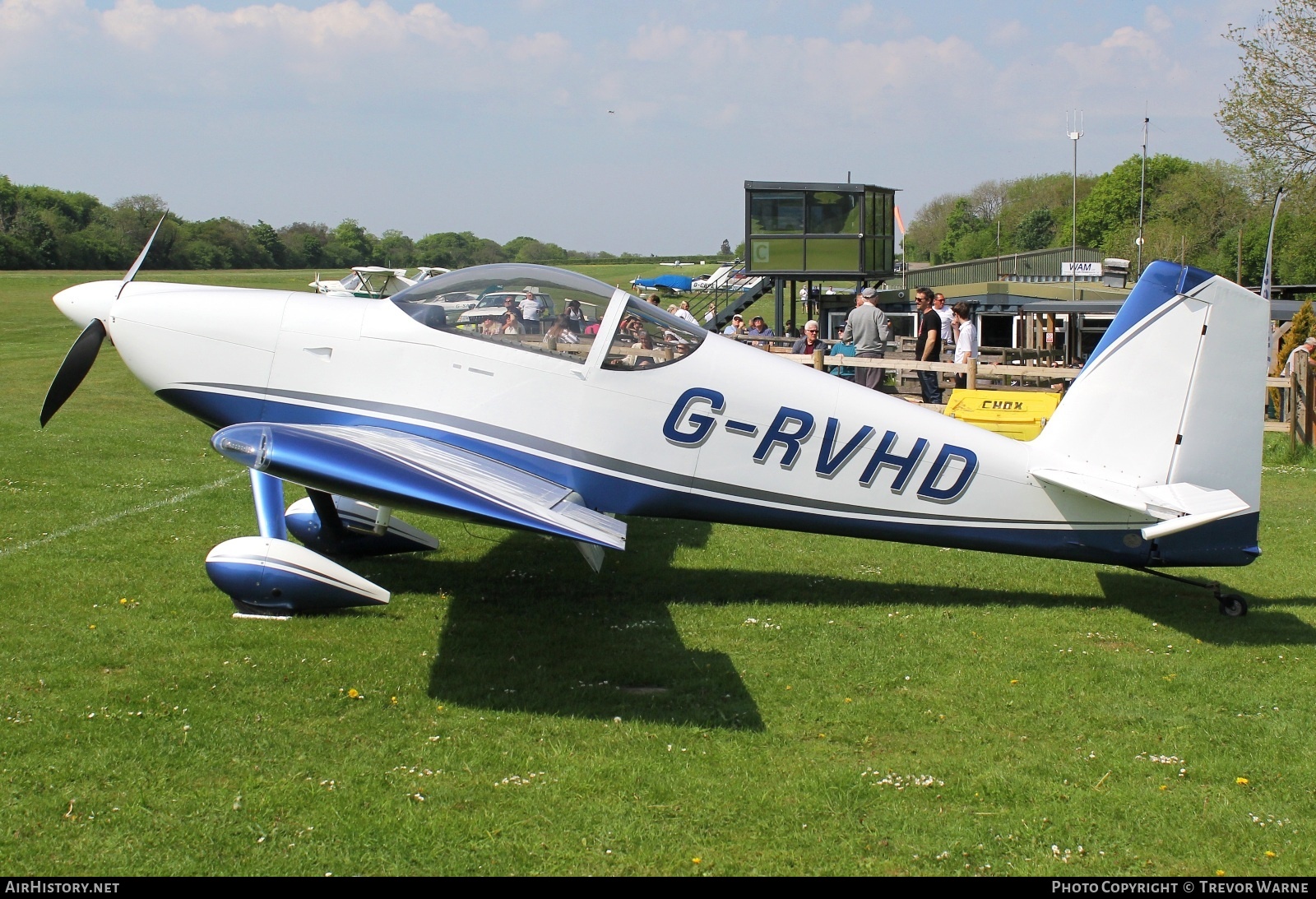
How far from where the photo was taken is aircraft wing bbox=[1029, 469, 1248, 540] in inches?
223

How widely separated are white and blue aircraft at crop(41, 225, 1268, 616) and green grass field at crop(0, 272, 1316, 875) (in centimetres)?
54

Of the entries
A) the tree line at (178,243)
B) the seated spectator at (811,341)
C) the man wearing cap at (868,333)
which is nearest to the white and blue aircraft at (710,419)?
the man wearing cap at (868,333)

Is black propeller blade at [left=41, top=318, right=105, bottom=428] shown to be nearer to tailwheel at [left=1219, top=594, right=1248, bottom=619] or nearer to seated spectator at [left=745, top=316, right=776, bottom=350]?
tailwheel at [left=1219, top=594, right=1248, bottom=619]

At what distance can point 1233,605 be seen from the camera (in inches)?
249

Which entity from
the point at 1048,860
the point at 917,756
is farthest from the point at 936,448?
the point at 1048,860

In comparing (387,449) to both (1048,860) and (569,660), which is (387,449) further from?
(1048,860)

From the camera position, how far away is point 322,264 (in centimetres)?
6494

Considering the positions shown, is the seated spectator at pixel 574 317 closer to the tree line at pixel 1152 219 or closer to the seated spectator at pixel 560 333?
the seated spectator at pixel 560 333

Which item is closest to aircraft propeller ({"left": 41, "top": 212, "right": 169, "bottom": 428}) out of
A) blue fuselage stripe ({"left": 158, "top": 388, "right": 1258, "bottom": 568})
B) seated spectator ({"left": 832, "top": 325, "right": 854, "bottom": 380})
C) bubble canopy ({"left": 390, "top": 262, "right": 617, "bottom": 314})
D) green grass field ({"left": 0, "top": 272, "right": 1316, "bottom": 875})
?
blue fuselage stripe ({"left": 158, "top": 388, "right": 1258, "bottom": 568})

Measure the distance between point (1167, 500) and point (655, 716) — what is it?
3.23 metres

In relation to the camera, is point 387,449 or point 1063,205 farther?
point 1063,205

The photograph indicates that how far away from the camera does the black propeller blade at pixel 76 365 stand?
6.59 meters

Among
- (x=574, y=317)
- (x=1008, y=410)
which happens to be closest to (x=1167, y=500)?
(x=574, y=317)

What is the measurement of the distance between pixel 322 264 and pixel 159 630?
208 feet
